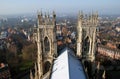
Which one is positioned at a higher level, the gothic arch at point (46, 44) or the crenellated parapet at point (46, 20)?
the crenellated parapet at point (46, 20)

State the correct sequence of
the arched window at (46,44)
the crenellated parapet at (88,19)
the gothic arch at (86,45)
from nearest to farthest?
1. the crenellated parapet at (88,19)
2. the gothic arch at (86,45)
3. the arched window at (46,44)

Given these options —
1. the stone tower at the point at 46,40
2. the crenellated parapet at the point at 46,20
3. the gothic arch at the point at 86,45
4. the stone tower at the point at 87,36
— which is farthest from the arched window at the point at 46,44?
the gothic arch at the point at 86,45

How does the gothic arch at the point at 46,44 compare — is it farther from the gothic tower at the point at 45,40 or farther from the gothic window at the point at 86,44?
the gothic window at the point at 86,44

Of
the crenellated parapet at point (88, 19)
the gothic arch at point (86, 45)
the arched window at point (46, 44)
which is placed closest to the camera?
the crenellated parapet at point (88, 19)

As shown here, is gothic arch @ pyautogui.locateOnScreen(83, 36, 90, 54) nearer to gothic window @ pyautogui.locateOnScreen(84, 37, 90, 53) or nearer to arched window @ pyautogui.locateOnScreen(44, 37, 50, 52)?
gothic window @ pyautogui.locateOnScreen(84, 37, 90, 53)

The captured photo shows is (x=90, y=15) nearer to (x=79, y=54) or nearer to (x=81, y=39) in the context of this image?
(x=81, y=39)

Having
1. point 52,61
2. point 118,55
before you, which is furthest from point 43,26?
point 118,55

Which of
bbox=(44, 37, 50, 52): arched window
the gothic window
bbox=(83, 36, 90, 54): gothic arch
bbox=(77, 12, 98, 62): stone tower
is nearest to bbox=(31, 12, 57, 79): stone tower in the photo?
bbox=(44, 37, 50, 52): arched window
